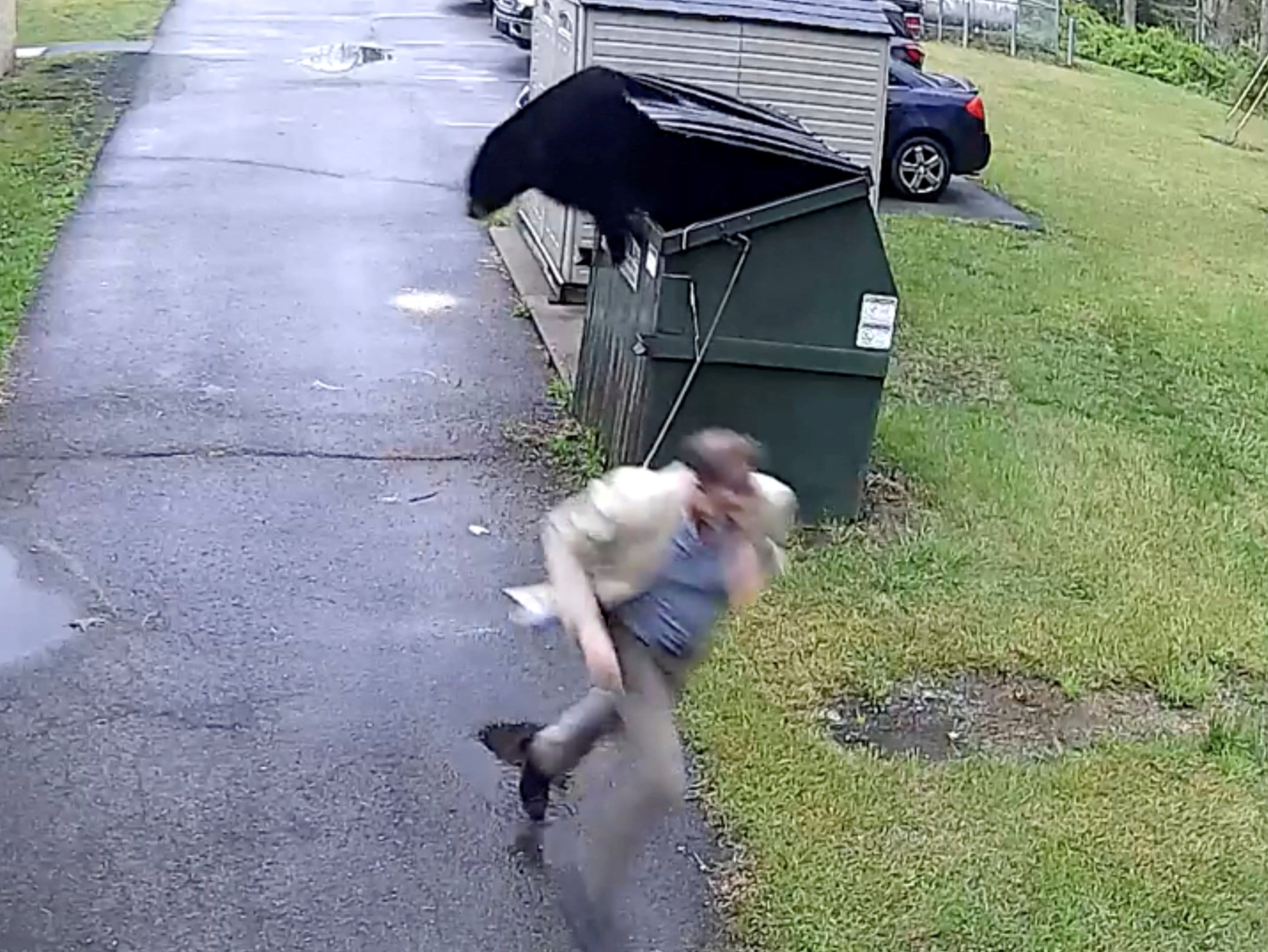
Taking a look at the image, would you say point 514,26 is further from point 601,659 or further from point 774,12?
point 601,659

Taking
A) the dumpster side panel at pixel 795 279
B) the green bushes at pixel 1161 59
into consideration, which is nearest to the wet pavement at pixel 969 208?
the dumpster side panel at pixel 795 279

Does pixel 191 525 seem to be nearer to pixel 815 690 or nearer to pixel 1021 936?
pixel 815 690

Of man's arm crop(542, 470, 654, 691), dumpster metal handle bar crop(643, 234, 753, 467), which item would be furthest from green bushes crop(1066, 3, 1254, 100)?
man's arm crop(542, 470, 654, 691)

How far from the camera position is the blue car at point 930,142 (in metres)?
18.0

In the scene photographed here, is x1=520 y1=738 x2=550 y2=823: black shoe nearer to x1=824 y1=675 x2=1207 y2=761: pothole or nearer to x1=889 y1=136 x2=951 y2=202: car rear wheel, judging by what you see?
x1=824 y1=675 x2=1207 y2=761: pothole

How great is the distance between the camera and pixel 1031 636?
713 centimetres

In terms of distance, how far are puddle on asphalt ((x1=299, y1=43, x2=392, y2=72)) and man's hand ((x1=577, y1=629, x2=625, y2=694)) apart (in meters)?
19.7

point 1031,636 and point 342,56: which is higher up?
point 1031,636

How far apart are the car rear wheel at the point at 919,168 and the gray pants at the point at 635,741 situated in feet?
44.3

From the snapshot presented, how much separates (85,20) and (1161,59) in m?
21.7

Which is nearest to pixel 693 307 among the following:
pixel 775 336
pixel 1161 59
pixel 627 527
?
pixel 775 336

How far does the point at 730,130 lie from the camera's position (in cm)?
779

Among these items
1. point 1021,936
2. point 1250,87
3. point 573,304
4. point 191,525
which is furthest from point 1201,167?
point 1021,936

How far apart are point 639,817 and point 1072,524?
13.6 ft
